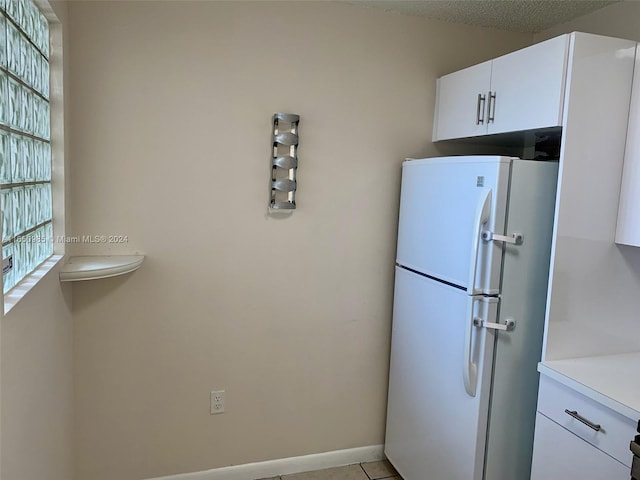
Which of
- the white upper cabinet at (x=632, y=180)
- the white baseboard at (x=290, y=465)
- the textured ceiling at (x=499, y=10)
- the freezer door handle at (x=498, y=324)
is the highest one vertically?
the textured ceiling at (x=499, y=10)

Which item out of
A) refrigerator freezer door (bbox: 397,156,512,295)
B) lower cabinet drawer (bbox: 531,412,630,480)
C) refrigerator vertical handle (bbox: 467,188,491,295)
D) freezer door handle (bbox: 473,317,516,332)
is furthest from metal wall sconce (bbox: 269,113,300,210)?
lower cabinet drawer (bbox: 531,412,630,480)

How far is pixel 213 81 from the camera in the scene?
86.5 inches

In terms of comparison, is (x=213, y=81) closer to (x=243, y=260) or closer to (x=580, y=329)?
(x=243, y=260)

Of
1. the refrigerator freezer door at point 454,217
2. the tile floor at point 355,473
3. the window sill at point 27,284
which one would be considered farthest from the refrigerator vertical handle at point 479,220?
the window sill at point 27,284

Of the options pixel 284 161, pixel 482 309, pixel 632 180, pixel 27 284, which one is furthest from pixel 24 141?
pixel 632 180

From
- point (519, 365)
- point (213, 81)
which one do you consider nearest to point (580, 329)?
point (519, 365)

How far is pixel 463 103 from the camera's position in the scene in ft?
7.61

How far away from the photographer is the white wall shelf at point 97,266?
6.04 ft

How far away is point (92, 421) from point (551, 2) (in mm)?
2890

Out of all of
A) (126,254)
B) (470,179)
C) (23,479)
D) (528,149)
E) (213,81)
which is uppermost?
(213,81)

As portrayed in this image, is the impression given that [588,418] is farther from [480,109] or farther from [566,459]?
[480,109]

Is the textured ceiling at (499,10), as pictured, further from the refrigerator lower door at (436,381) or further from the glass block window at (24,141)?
the glass block window at (24,141)

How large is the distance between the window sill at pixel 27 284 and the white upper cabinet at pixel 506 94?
1826 mm

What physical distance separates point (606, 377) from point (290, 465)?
1.62m
